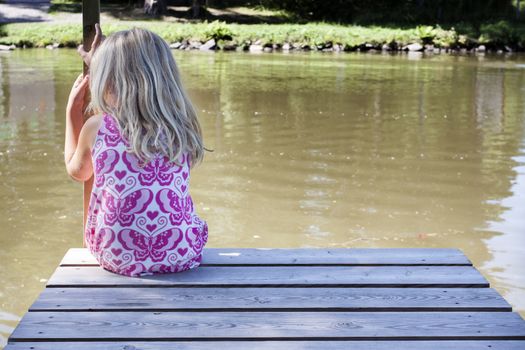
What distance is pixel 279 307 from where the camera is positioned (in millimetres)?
2818

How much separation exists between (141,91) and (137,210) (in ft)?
1.37

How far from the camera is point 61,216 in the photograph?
6.76 metres

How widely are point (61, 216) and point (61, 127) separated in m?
4.19

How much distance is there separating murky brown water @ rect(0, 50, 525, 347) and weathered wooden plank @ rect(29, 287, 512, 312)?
1819mm

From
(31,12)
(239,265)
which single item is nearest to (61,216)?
(239,265)

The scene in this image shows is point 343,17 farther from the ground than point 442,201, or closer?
farther from the ground

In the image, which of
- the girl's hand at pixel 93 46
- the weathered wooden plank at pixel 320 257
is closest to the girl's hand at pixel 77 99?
the girl's hand at pixel 93 46

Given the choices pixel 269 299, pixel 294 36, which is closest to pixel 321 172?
pixel 269 299

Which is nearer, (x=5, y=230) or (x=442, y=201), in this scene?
(x=5, y=230)

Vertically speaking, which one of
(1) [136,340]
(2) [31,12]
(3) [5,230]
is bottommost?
(3) [5,230]

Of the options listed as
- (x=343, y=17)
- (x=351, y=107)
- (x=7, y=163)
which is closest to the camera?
(x=7, y=163)

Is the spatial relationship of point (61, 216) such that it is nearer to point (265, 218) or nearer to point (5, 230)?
point (5, 230)

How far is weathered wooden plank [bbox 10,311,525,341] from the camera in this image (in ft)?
8.46

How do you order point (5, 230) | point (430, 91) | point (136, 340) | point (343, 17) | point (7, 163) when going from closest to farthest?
point (136, 340) < point (5, 230) < point (7, 163) < point (430, 91) < point (343, 17)
